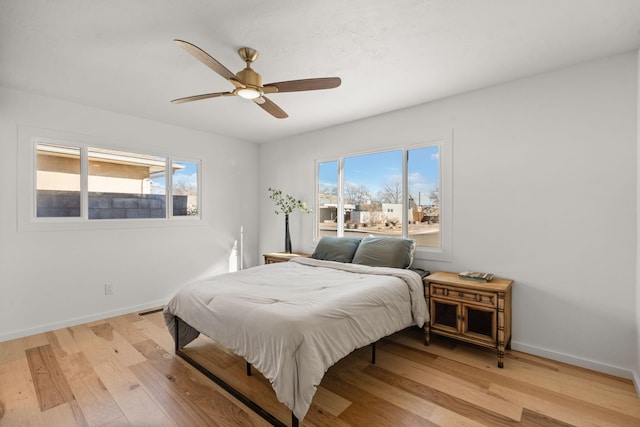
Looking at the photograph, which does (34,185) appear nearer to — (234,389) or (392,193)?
(234,389)

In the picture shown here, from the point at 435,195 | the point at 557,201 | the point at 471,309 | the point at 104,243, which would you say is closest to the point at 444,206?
the point at 435,195

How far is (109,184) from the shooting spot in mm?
3799

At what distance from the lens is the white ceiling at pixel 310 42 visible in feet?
6.08

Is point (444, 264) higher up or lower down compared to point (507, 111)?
lower down

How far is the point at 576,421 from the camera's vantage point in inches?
73.9

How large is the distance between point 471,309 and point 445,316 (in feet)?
1.03

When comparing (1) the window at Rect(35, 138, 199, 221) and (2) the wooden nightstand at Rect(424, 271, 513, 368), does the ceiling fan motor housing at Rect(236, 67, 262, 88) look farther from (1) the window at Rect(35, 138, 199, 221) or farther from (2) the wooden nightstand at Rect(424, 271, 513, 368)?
(1) the window at Rect(35, 138, 199, 221)

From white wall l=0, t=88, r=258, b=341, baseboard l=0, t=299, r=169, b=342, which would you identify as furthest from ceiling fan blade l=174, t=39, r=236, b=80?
baseboard l=0, t=299, r=169, b=342

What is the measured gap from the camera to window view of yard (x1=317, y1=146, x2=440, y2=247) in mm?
3469

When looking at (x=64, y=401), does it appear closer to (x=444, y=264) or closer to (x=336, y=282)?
(x=336, y=282)

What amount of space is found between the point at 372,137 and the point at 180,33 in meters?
2.46

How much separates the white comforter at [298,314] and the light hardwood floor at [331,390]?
350mm

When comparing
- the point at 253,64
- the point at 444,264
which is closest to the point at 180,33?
the point at 253,64

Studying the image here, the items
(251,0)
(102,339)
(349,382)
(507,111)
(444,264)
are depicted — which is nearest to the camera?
(251,0)
